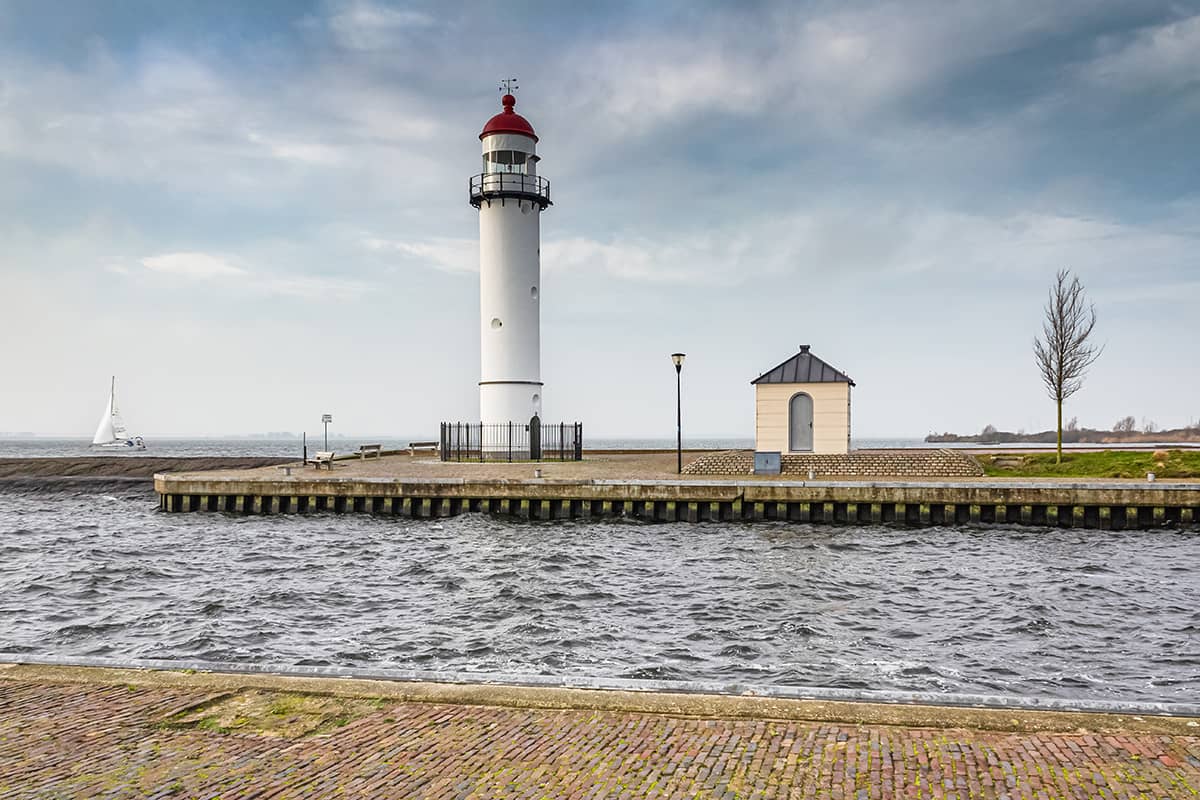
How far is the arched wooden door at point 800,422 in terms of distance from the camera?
32.3 m

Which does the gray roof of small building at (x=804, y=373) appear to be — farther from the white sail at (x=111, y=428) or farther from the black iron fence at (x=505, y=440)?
the white sail at (x=111, y=428)

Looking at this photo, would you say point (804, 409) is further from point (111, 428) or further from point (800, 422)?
point (111, 428)

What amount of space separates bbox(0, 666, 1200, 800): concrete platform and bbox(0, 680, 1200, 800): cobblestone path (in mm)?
16

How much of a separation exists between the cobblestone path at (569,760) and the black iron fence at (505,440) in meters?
30.0

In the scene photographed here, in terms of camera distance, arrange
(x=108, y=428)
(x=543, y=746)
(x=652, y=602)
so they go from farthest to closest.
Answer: (x=108, y=428) < (x=652, y=602) < (x=543, y=746)

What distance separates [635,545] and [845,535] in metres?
5.38

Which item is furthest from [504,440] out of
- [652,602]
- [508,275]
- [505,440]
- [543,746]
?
[543,746]

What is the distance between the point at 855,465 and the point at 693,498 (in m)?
8.14

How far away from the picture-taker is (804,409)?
3228 centimetres

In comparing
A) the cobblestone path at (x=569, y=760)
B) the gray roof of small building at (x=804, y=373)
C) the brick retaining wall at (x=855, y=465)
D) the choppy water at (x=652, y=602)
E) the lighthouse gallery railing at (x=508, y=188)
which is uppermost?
the lighthouse gallery railing at (x=508, y=188)

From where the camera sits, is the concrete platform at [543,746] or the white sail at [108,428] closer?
the concrete platform at [543,746]

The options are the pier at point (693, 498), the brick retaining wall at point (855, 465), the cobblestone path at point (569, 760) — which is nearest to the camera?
the cobblestone path at point (569, 760)

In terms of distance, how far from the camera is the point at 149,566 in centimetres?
2011

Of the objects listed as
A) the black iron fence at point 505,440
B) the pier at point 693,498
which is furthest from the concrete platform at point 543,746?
the black iron fence at point 505,440
